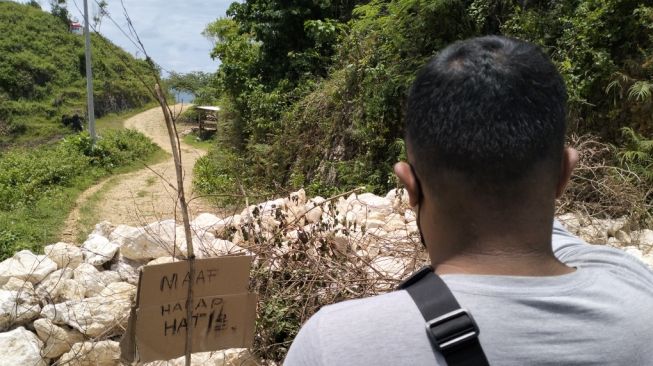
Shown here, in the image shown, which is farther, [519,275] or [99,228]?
[99,228]

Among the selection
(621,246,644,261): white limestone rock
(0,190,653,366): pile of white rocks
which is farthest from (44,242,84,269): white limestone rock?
(621,246,644,261): white limestone rock

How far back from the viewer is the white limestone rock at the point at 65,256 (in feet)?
12.8

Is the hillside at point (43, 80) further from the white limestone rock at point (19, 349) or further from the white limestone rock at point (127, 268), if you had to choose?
the white limestone rock at point (19, 349)

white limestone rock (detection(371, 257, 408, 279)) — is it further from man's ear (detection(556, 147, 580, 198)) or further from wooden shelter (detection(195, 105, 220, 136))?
wooden shelter (detection(195, 105, 220, 136))

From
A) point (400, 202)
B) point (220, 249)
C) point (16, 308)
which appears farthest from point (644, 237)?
point (16, 308)

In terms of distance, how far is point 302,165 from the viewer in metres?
8.86

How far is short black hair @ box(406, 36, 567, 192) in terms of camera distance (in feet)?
2.64

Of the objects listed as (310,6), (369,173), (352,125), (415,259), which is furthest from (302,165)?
(415,259)

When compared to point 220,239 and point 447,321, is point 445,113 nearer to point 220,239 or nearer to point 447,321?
point 447,321

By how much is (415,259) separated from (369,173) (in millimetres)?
4052

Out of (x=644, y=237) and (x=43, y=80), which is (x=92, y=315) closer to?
(x=644, y=237)

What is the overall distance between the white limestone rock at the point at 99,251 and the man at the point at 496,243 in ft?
11.1

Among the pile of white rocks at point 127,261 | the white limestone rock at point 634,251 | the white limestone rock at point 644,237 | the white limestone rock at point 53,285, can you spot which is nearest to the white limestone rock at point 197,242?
the pile of white rocks at point 127,261

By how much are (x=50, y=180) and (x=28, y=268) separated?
32.5 feet
